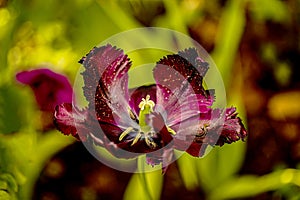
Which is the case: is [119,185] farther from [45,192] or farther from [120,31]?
[120,31]

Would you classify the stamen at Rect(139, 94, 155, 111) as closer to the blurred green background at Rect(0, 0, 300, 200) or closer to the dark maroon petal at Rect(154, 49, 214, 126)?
the dark maroon petal at Rect(154, 49, 214, 126)

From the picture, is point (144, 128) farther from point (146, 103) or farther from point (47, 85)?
point (47, 85)

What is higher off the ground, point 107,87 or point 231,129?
point 107,87

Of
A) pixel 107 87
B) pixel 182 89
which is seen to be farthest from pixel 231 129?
pixel 107 87

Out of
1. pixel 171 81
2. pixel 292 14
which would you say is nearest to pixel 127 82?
pixel 171 81

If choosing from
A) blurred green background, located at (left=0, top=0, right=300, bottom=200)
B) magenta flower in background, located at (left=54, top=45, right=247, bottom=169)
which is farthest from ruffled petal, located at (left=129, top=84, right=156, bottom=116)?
blurred green background, located at (left=0, top=0, right=300, bottom=200)

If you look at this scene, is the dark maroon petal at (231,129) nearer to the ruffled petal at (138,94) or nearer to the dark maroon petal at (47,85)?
the ruffled petal at (138,94)

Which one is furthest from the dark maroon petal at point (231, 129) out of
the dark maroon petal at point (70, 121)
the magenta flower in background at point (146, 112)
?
the dark maroon petal at point (70, 121)
